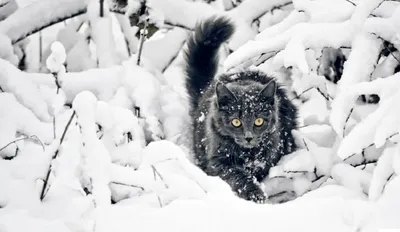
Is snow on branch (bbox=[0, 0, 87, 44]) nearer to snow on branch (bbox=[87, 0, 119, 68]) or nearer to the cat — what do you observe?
snow on branch (bbox=[87, 0, 119, 68])

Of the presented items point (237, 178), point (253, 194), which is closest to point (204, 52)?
point (237, 178)

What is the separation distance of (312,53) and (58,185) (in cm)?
Result: 191

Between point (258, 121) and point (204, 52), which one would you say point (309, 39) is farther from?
point (204, 52)

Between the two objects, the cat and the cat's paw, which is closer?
the cat's paw

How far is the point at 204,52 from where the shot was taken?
509 centimetres

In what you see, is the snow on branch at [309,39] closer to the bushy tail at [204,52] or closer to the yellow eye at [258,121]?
the yellow eye at [258,121]

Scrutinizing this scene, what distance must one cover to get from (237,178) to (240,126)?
40cm

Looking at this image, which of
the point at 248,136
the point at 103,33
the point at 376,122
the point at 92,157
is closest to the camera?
the point at 376,122

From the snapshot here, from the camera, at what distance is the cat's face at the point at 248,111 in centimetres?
454

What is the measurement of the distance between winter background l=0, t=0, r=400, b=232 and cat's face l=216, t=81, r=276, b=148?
0.36 meters

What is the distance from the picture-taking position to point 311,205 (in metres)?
2.30

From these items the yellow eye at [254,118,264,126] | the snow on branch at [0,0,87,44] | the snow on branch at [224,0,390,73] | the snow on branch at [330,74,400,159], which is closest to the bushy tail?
the yellow eye at [254,118,264,126]

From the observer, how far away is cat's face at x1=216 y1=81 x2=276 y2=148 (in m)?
4.54

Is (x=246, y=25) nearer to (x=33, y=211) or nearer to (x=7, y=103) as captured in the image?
(x=7, y=103)
